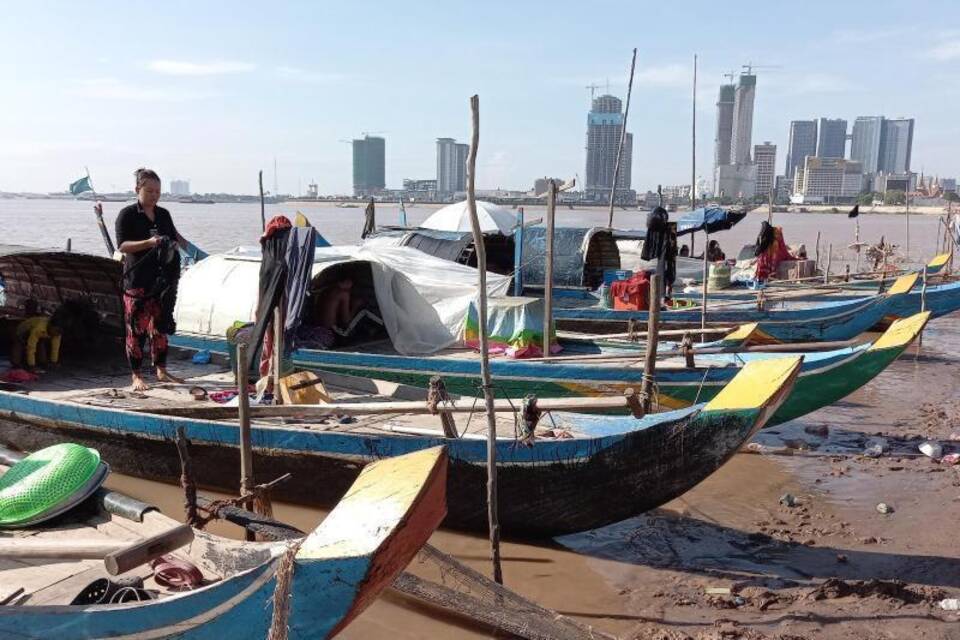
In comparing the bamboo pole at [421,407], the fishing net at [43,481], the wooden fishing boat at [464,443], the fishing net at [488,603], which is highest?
the bamboo pole at [421,407]

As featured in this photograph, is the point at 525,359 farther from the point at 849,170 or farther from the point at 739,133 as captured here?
the point at 849,170

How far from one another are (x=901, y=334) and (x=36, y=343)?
8047 mm

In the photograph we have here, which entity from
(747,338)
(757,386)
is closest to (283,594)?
(757,386)

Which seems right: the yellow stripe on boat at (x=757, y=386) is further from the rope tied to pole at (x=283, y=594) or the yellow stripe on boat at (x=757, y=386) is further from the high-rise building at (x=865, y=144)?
the high-rise building at (x=865, y=144)

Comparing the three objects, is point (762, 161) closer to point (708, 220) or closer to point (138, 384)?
point (708, 220)

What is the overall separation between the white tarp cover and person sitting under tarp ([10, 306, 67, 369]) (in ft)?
4.35

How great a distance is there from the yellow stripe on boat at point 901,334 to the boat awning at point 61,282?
7.11 m

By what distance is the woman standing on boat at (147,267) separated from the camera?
6801 millimetres

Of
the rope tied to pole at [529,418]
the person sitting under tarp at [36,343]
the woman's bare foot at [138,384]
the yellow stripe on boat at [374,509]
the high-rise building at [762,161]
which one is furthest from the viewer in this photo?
the high-rise building at [762,161]

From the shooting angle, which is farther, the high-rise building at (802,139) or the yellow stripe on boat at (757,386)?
the high-rise building at (802,139)

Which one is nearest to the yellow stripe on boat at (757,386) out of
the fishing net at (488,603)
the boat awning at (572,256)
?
the fishing net at (488,603)

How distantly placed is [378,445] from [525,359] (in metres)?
3.17

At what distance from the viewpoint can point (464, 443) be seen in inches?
215

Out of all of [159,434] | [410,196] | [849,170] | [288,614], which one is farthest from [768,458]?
Result: [849,170]
